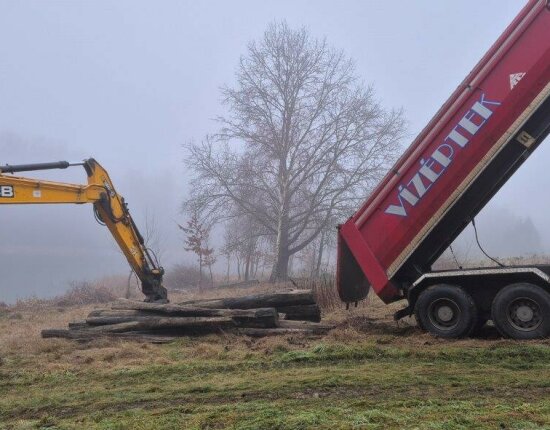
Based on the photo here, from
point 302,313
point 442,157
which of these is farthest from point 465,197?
point 302,313

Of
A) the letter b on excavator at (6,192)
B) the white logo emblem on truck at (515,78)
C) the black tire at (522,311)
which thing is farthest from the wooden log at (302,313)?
the letter b on excavator at (6,192)

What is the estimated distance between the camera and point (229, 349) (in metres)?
7.96

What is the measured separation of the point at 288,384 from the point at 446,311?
11.4 ft

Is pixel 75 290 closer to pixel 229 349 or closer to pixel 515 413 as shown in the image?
pixel 229 349

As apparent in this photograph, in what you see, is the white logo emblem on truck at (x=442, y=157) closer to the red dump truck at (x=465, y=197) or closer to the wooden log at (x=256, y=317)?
the red dump truck at (x=465, y=197)

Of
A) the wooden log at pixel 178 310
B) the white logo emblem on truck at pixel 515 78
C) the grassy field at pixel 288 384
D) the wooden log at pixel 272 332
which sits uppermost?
the white logo emblem on truck at pixel 515 78

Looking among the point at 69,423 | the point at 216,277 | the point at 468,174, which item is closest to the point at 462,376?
the point at 468,174

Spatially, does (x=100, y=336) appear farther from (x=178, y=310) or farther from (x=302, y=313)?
(x=302, y=313)

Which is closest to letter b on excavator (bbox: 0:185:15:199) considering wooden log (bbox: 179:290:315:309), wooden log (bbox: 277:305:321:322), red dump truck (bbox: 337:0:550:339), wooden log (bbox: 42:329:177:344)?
wooden log (bbox: 42:329:177:344)

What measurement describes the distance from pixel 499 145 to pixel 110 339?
24.0 feet

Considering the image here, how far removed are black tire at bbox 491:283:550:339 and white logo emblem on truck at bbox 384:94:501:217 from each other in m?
1.90

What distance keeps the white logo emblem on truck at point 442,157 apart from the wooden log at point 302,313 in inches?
108

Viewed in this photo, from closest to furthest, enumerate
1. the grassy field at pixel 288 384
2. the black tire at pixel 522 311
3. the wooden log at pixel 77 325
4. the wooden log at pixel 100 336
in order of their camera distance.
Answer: the grassy field at pixel 288 384 < the black tire at pixel 522 311 < the wooden log at pixel 100 336 < the wooden log at pixel 77 325

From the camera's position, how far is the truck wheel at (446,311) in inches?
300
